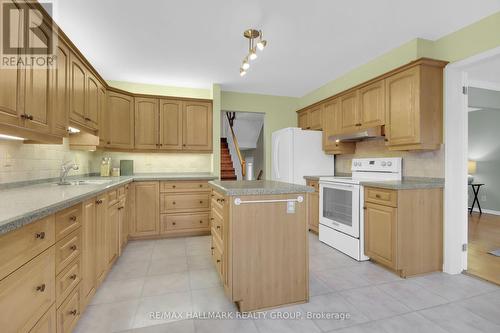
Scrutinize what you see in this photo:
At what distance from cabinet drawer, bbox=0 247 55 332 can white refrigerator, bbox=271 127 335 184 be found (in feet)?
10.9

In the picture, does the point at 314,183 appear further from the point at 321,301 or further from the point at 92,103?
the point at 92,103

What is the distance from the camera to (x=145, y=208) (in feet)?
11.7

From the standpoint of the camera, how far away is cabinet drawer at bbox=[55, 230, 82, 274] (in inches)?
52.8

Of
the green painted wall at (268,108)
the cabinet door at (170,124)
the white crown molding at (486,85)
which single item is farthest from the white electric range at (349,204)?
the cabinet door at (170,124)

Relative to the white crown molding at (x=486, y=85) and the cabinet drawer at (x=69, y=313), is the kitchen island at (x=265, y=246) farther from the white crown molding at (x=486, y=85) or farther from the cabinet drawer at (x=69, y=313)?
the white crown molding at (x=486, y=85)

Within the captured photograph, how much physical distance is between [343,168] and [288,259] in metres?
2.70

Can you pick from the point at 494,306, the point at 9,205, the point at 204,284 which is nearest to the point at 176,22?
the point at 9,205

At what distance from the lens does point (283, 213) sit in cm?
190

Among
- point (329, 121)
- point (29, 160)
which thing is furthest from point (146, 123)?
point (329, 121)

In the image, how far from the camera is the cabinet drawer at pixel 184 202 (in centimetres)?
367

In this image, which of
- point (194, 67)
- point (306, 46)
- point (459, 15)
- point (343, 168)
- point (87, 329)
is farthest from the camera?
point (343, 168)

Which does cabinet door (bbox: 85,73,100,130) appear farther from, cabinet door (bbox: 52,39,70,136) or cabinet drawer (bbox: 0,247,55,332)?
cabinet drawer (bbox: 0,247,55,332)

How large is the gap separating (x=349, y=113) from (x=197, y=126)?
242cm

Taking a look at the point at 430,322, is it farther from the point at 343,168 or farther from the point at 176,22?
the point at 176,22
